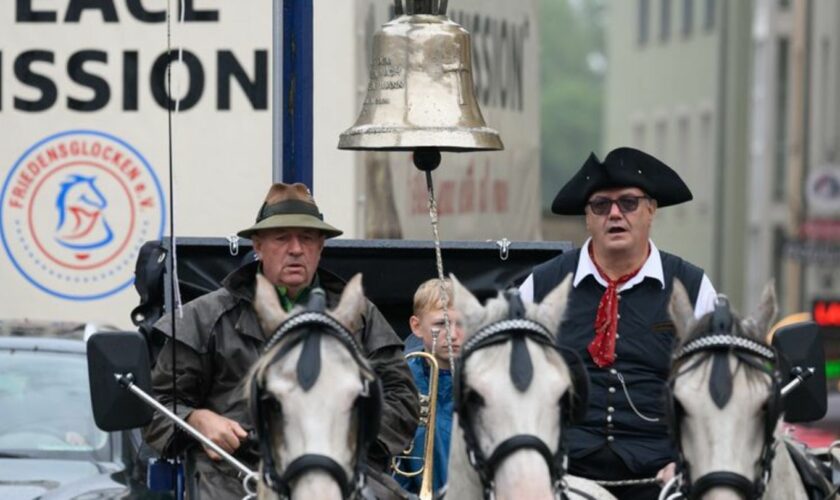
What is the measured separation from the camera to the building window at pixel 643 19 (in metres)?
66.2

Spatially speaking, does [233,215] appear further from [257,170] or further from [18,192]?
[18,192]

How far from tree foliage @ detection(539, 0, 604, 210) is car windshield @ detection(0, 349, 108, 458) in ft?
287

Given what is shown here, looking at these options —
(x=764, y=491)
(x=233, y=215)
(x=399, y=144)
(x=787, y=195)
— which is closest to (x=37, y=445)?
(x=233, y=215)

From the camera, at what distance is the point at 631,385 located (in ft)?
31.5

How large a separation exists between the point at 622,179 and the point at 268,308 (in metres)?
1.75

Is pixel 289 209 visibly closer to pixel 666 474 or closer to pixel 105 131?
pixel 666 474

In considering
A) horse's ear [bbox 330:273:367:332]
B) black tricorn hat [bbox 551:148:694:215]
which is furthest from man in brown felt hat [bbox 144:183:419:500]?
horse's ear [bbox 330:273:367:332]

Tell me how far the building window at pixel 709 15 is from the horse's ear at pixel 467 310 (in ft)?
167

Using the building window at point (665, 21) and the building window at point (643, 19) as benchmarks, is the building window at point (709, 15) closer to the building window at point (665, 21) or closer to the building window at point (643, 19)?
the building window at point (665, 21)

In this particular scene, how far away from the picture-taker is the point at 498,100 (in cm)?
1673

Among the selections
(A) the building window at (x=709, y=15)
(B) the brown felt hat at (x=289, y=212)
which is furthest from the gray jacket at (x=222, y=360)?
(A) the building window at (x=709, y=15)

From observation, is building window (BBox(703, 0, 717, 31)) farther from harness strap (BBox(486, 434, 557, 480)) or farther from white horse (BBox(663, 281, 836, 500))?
harness strap (BBox(486, 434, 557, 480))

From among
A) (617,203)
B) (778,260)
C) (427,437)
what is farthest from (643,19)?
(617,203)

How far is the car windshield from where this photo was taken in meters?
13.2
